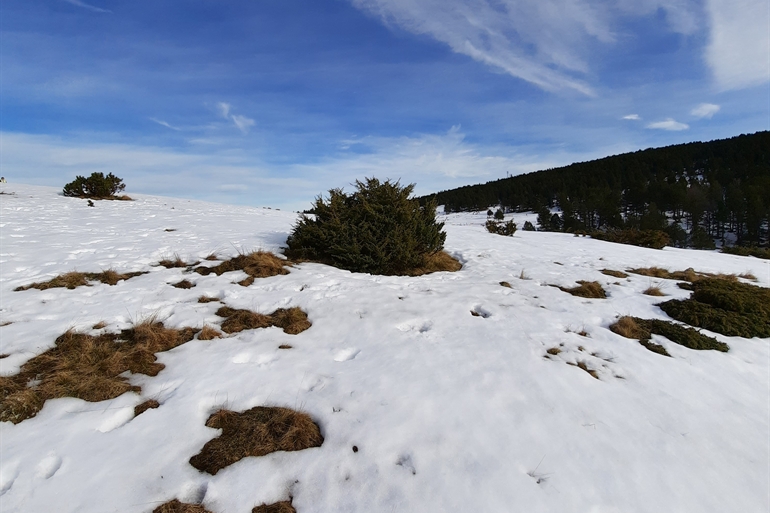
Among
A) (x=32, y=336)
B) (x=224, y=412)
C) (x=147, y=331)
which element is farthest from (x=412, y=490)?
(x=32, y=336)

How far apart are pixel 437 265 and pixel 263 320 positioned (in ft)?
16.8

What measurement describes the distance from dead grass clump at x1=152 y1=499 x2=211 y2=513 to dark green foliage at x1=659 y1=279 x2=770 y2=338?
701 cm

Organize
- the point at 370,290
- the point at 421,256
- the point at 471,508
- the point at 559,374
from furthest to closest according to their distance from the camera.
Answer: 1. the point at 421,256
2. the point at 370,290
3. the point at 559,374
4. the point at 471,508

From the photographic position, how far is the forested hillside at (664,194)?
46719 millimetres

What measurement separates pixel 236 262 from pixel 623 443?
7.32 metres

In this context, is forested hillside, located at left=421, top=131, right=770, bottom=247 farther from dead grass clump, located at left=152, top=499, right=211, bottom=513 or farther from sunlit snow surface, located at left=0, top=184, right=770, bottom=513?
dead grass clump, located at left=152, top=499, right=211, bottom=513

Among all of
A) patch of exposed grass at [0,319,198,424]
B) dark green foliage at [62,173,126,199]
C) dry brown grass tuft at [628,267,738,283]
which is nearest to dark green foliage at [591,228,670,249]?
dry brown grass tuft at [628,267,738,283]

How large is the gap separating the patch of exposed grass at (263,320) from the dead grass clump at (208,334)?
0.16 meters

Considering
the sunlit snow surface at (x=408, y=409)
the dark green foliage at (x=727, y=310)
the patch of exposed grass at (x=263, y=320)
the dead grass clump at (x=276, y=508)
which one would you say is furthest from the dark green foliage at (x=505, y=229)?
the dead grass clump at (x=276, y=508)

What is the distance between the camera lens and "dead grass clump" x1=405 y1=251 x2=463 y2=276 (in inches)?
328

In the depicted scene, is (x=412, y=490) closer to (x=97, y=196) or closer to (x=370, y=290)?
(x=370, y=290)

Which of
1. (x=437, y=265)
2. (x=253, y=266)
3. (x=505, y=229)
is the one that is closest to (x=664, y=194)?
(x=505, y=229)

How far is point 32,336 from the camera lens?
14.1 ft

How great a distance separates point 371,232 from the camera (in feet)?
27.3
